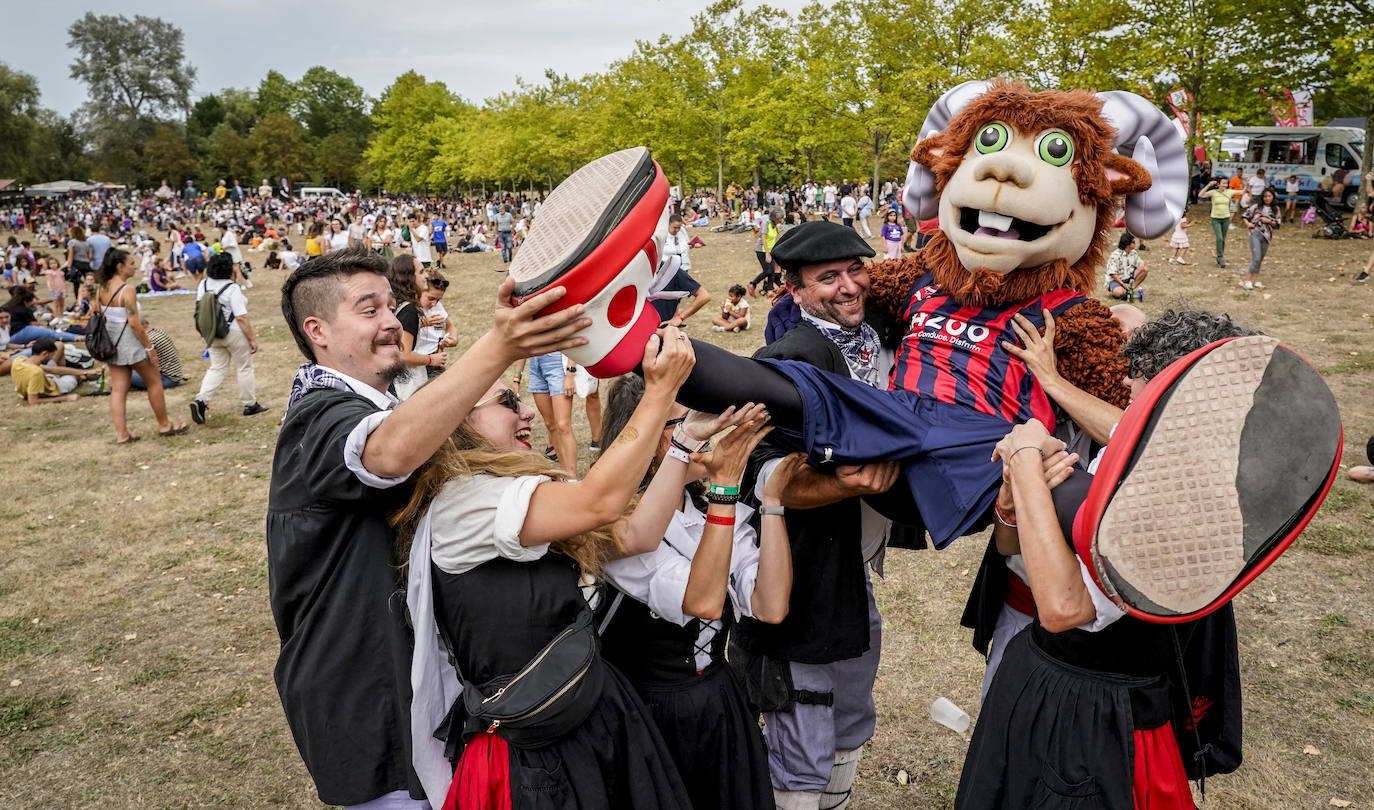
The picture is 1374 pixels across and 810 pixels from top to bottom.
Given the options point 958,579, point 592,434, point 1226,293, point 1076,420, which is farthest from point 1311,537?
point 1226,293

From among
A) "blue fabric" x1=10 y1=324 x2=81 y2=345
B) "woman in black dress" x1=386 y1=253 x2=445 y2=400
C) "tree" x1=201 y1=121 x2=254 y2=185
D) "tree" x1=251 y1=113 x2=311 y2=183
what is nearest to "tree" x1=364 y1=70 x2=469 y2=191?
"tree" x1=251 y1=113 x2=311 y2=183

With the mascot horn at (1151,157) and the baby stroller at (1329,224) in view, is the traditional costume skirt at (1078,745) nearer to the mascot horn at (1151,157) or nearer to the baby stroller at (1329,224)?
the mascot horn at (1151,157)

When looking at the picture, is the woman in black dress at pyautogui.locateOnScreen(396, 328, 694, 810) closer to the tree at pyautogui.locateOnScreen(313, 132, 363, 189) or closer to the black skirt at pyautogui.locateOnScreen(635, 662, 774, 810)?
the black skirt at pyautogui.locateOnScreen(635, 662, 774, 810)

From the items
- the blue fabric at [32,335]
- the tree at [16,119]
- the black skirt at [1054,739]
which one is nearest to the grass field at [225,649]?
the black skirt at [1054,739]

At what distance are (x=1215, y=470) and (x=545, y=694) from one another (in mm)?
1540

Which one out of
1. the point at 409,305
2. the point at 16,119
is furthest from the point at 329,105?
the point at 409,305

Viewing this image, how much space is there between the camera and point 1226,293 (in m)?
14.2

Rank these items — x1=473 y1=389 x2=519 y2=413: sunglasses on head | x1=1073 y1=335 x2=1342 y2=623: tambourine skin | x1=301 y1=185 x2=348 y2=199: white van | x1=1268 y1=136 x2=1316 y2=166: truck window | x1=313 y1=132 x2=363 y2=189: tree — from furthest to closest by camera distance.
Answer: x1=313 y1=132 x2=363 y2=189: tree < x1=301 y1=185 x2=348 y2=199: white van < x1=1268 y1=136 x2=1316 y2=166: truck window < x1=473 y1=389 x2=519 y2=413: sunglasses on head < x1=1073 y1=335 x2=1342 y2=623: tambourine skin

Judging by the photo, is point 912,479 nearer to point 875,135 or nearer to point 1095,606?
point 1095,606

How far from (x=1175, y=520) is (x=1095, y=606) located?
388 millimetres

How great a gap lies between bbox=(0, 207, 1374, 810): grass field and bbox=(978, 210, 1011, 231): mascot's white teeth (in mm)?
2460

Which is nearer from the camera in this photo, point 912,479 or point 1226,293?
point 912,479

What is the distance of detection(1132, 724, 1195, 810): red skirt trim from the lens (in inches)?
86.7

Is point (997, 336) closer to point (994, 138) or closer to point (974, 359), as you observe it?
point (974, 359)
